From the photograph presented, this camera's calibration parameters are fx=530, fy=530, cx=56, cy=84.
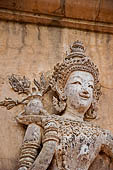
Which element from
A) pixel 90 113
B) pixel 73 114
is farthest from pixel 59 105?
pixel 90 113

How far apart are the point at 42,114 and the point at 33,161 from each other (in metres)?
0.56

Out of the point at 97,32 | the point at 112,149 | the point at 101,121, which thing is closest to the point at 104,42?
the point at 97,32

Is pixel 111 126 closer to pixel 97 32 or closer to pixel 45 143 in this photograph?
pixel 45 143

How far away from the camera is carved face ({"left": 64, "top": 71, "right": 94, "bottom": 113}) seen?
5387mm

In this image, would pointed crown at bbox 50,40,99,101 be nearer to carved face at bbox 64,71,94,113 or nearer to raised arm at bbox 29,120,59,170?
carved face at bbox 64,71,94,113

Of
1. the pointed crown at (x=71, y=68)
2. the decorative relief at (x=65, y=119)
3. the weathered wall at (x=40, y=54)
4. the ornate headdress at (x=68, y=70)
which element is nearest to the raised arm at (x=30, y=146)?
the decorative relief at (x=65, y=119)

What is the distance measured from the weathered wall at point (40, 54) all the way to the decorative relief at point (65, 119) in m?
0.12

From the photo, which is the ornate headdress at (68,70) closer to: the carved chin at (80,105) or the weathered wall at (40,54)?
the carved chin at (80,105)

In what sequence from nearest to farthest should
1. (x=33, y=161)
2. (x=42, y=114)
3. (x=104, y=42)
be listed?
1. (x=33, y=161)
2. (x=42, y=114)
3. (x=104, y=42)

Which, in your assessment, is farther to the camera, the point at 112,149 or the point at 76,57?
the point at 76,57

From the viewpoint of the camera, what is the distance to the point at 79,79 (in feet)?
18.0

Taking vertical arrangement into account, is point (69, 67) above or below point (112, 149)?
above

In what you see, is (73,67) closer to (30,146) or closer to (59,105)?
(59,105)

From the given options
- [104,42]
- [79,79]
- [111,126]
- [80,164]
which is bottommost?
[80,164]
